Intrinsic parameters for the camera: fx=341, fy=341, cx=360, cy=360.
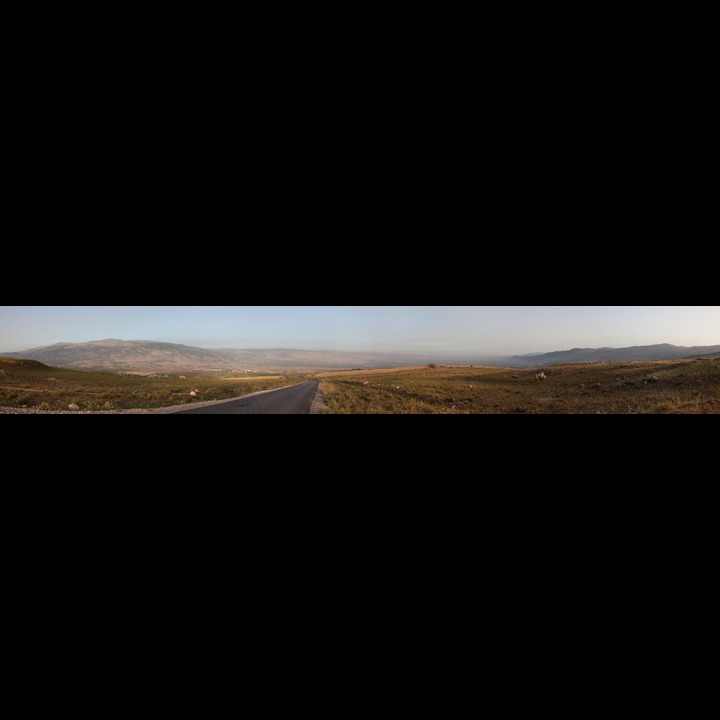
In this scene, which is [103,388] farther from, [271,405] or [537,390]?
[537,390]

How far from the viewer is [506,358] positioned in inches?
135

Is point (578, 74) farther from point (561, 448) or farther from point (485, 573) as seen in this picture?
point (485, 573)

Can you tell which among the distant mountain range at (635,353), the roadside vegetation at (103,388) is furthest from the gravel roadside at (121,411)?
the distant mountain range at (635,353)

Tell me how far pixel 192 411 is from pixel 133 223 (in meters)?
1.60

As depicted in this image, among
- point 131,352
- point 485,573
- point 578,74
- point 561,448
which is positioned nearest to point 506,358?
point 561,448

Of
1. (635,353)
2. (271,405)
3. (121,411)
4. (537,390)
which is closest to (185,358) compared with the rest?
(121,411)

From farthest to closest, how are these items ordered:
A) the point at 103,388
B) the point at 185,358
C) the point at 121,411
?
the point at 185,358 < the point at 103,388 < the point at 121,411

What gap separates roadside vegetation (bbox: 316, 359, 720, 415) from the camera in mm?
3135

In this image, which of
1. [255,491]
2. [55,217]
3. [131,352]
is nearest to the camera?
[55,217]

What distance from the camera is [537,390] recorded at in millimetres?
3273

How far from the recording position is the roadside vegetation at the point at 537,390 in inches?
123

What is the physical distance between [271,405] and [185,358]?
1035mm

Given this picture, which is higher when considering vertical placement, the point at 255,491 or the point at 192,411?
the point at 192,411

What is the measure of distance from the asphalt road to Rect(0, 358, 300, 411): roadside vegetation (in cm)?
11
